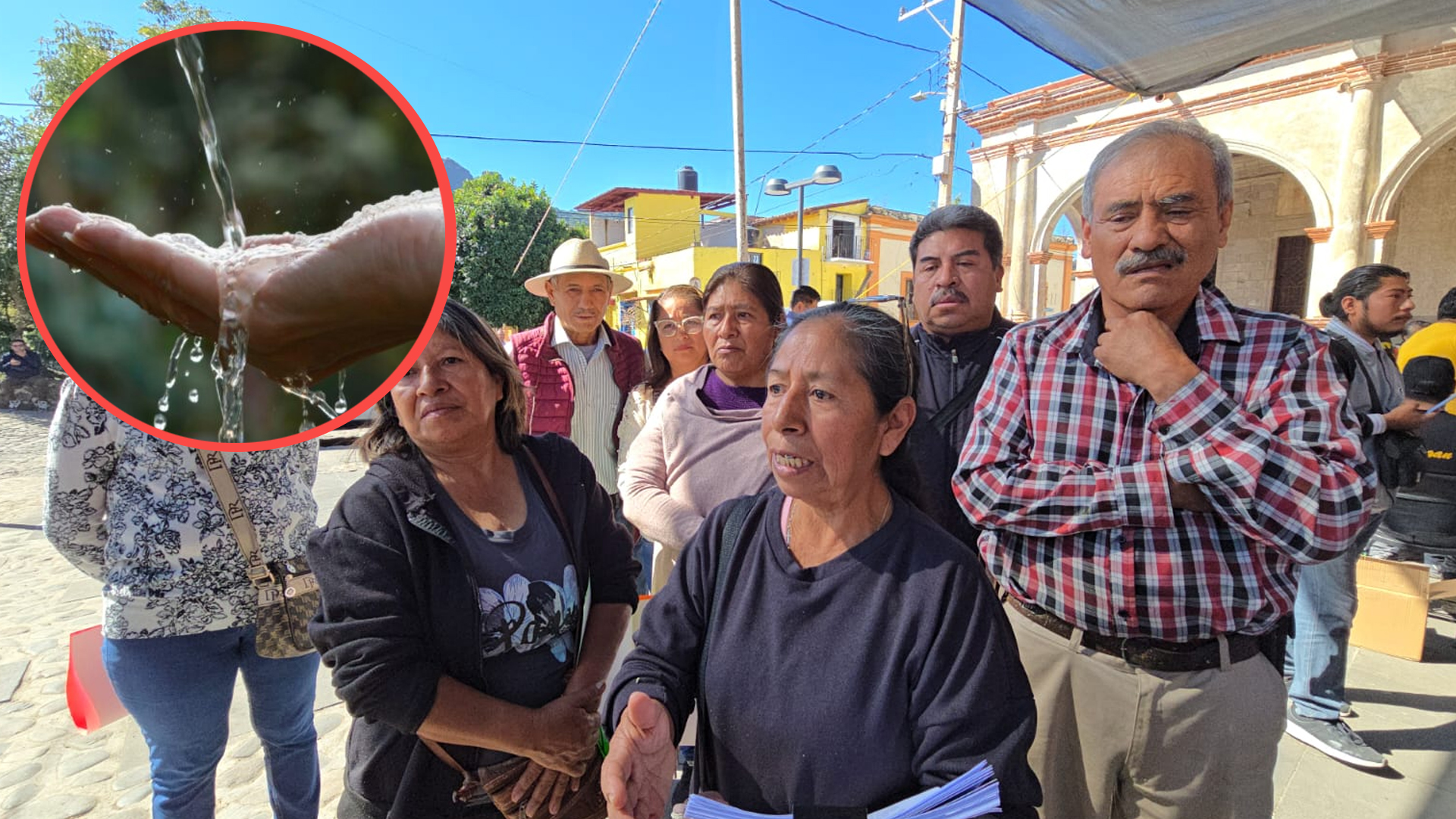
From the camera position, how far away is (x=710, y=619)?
49.6 inches

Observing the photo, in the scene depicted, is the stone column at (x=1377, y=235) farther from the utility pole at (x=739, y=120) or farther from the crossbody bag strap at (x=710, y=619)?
the crossbody bag strap at (x=710, y=619)

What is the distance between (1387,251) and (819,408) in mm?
13408

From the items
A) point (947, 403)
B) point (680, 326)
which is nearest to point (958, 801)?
point (947, 403)

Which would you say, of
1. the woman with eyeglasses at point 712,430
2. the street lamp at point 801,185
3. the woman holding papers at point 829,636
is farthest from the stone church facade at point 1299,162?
Answer: the woman holding papers at point 829,636

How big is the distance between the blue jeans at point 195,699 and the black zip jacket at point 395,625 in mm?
682

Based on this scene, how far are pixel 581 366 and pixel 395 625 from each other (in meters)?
2.23

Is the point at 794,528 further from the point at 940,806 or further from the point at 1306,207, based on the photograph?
the point at 1306,207

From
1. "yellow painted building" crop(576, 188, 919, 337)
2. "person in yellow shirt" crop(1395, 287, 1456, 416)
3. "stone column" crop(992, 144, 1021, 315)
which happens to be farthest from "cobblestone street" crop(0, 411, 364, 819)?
"yellow painted building" crop(576, 188, 919, 337)

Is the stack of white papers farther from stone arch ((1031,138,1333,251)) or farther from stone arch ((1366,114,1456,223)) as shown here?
stone arch ((1366,114,1456,223))

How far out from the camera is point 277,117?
3.10ft

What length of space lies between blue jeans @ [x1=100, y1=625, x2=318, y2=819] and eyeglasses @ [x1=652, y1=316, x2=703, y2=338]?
6.24 feet

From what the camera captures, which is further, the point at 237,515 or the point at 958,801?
the point at 237,515

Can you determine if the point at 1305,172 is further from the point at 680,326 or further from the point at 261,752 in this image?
the point at 261,752

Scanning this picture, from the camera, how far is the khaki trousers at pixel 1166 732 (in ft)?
4.22
